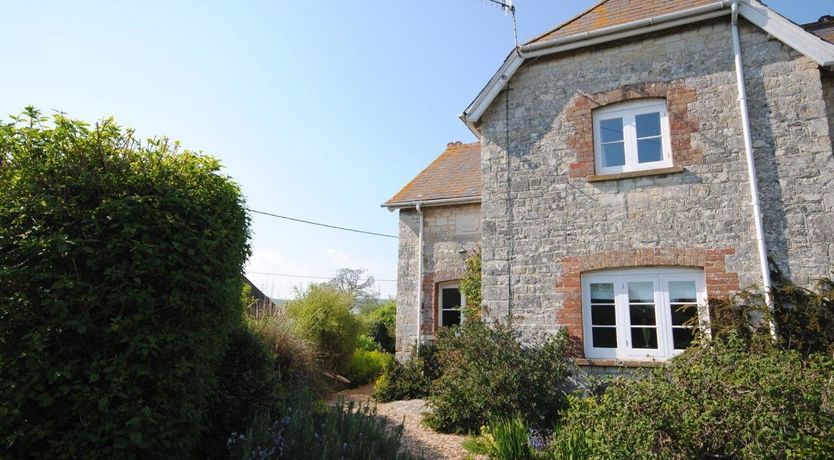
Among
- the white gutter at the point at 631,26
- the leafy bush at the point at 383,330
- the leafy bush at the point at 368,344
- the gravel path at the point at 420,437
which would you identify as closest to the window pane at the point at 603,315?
the gravel path at the point at 420,437

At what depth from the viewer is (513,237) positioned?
781cm

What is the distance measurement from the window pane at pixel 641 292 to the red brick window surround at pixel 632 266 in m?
0.30

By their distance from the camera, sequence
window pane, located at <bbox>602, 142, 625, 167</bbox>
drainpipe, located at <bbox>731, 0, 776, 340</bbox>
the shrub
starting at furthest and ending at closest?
window pane, located at <bbox>602, 142, 625, 167</bbox> → drainpipe, located at <bbox>731, 0, 776, 340</bbox> → the shrub

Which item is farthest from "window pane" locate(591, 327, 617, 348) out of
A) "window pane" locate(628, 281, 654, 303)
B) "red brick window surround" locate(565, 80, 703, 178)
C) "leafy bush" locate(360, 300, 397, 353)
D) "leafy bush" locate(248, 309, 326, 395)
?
"leafy bush" locate(360, 300, 397, 353)

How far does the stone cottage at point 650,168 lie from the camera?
639 centimetres

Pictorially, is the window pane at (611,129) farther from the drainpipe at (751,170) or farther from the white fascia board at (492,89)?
the white fascia board at (492,89)

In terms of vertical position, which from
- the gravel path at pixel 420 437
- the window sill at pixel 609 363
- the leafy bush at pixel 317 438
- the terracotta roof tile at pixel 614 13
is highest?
the terracotta roof tile at pixel 614 13

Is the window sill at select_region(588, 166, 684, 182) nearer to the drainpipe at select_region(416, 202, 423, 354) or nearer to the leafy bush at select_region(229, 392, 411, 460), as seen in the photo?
the drainpipe at select_region(416, 202, 423, 354)

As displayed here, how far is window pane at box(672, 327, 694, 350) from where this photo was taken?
6.58m

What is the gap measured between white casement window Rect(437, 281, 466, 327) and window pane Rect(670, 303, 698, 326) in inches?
191

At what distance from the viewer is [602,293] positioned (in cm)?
718

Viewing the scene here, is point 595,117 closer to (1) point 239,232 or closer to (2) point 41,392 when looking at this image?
(1) point 239,232

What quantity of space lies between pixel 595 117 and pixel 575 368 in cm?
401

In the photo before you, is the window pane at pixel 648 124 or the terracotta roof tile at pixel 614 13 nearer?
the window pane at pixel 648 124
